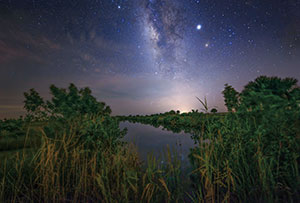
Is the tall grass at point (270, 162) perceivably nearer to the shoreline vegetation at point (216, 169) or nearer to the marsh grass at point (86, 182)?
the shoreline vegetation at point (216, 169)

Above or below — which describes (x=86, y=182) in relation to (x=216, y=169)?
below

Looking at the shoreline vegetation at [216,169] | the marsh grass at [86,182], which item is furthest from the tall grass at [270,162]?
the marsh grass at [86,182]

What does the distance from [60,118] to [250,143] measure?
7.02m

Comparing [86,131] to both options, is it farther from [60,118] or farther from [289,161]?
[289,161]

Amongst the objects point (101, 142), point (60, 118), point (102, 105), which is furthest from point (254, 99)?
point (102, 105)

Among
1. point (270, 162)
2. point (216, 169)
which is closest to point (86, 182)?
point (216, 169)

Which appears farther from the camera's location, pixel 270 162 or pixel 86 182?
pixel 86 182

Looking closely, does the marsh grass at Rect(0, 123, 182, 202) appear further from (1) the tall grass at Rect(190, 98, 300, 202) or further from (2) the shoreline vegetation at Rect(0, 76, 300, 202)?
(1) the tall grass at Rect(190, 98, 300, 202)

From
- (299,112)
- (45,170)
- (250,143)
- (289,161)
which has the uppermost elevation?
(299,112)

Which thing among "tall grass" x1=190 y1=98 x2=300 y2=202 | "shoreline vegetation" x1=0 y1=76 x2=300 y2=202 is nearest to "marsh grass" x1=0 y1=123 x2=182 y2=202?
"shoreline vegetation" x1=0 y1=76 x2=300 y2=202

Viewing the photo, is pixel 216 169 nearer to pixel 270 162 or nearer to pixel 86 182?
pixel 270 162

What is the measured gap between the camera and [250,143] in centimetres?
Answer: 392

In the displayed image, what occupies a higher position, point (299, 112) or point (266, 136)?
point (299, 112)

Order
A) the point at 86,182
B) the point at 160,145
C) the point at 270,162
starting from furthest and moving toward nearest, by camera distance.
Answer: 1. the point at 160,145
2. the point at 86,182
3. the point at 270,162
